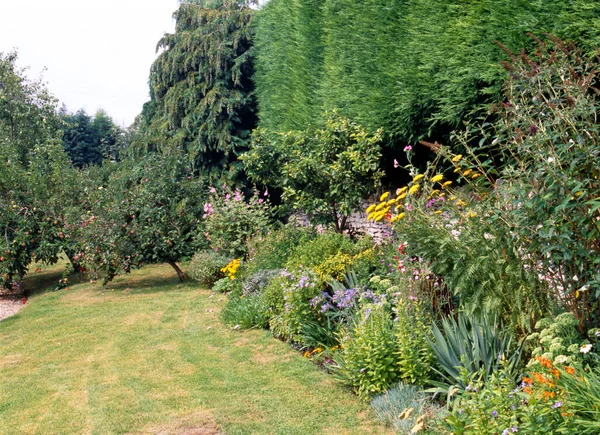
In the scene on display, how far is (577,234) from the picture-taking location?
430cm

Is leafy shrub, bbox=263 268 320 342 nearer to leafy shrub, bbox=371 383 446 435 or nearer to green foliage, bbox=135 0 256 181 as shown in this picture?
leafy shrub, bbox=371 383 446 435

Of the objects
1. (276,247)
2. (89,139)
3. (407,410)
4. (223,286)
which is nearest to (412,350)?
(407,410)

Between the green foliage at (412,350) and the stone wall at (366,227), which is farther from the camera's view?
the stone wall at (366,227)

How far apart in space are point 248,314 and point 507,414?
15.9ft

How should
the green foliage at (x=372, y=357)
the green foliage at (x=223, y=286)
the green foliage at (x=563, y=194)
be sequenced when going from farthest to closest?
the green foliage at (x=223, y=286), the green foliage at (x=372, y=357), the green foliage at (x=563, y=194)

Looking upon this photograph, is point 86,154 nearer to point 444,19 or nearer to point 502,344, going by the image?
point 444,19

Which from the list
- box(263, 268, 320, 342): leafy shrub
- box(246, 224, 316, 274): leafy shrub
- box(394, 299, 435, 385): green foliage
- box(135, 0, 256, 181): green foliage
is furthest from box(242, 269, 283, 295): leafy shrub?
box(135, 0, 256, 181): green foliage

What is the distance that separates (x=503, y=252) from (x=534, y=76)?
143 centimetres

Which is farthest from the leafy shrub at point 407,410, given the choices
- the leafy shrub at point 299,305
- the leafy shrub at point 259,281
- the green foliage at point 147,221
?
the green foliage at point 147,221

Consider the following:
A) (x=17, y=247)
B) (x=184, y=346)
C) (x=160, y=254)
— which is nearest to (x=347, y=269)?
(x=184, y=346)

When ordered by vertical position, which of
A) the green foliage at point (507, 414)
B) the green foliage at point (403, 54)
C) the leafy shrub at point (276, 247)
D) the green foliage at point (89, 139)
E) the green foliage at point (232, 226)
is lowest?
the green foliage at point (507, 414)

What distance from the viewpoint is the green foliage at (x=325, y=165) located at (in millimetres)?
9227

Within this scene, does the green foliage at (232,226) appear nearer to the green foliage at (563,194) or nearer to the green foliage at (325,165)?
the green foliage at (325,165)

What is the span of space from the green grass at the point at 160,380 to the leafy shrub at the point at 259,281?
27.9 inches
